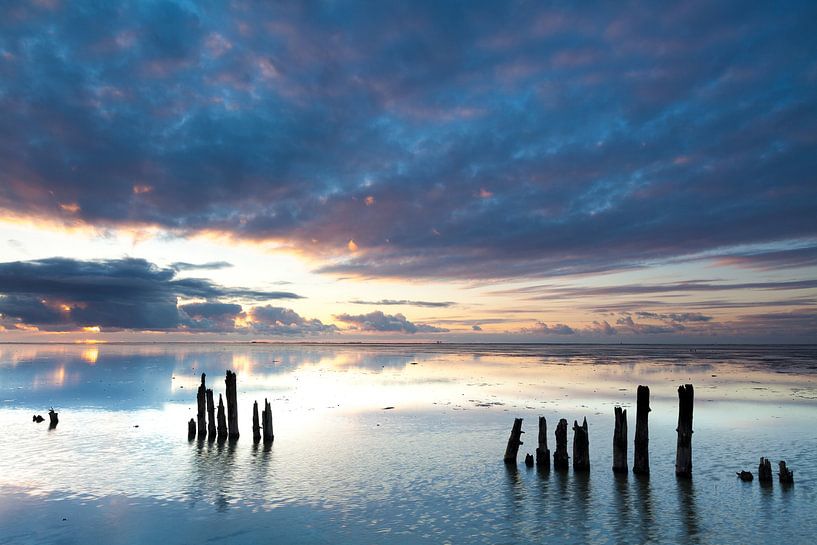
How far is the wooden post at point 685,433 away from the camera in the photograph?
21188 mm

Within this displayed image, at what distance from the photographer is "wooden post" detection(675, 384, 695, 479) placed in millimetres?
21188

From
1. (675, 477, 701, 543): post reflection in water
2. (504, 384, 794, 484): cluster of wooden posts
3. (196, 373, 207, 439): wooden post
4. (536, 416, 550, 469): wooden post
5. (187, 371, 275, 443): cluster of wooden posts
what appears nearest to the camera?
(675, 477, 701, 543): post reflection in water

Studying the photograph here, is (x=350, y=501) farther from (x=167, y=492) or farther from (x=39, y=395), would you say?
(x=39, y=395)

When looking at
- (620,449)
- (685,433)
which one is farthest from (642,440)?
(685,433)

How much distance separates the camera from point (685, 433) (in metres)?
21.4

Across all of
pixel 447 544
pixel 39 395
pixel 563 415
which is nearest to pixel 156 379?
pixel 39 395

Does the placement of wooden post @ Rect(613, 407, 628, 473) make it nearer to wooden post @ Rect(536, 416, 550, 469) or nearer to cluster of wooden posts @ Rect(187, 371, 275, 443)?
wooden post @ Rect(536, 416, 550, 469)

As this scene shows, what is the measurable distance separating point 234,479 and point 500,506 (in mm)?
10054

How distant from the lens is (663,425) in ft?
110

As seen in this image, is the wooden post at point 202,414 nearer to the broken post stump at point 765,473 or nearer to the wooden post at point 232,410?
the wooden post at point 232,410

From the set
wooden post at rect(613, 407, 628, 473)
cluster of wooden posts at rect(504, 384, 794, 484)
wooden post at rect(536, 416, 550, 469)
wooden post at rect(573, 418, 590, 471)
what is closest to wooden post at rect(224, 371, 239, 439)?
cluster of wooden posts at rect(504, 384, 794, 484)

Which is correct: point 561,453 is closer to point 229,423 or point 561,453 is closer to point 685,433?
point 685,433

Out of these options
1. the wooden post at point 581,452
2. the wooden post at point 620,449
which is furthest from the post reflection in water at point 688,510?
the wooden post at point 581,452

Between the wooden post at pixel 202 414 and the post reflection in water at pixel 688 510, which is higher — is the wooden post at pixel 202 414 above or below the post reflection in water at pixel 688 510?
above
